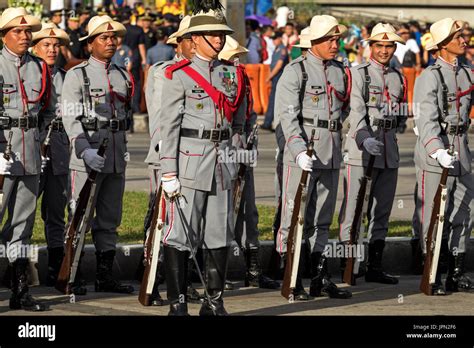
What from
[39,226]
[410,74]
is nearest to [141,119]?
[410,74]

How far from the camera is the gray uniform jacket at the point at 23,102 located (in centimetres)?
1120

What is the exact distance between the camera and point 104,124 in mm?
12055

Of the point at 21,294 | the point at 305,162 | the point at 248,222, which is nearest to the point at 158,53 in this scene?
the point at 248,222

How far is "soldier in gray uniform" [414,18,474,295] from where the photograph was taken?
40.5 feet

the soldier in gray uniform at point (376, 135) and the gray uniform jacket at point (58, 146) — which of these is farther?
the soldier in gray uniform at point (376, 135)

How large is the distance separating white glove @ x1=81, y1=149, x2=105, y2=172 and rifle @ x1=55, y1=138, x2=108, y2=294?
19 cm

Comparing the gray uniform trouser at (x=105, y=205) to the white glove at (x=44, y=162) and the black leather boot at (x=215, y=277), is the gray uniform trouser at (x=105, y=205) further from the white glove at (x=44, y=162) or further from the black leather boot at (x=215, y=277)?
the black leather boot at (x=215, y=277)

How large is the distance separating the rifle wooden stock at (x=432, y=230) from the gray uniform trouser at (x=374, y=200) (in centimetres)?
81

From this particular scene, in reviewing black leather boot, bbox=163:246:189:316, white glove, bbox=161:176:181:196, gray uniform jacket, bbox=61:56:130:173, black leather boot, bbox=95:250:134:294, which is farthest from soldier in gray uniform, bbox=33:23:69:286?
white glove, bbox=161:176:181:196

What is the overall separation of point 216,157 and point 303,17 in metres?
34.0

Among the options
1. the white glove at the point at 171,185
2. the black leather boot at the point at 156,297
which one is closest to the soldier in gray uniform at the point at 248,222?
the black leather boot at the point at 156,297

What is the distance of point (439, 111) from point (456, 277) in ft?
4.10

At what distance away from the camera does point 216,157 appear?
1048cm
